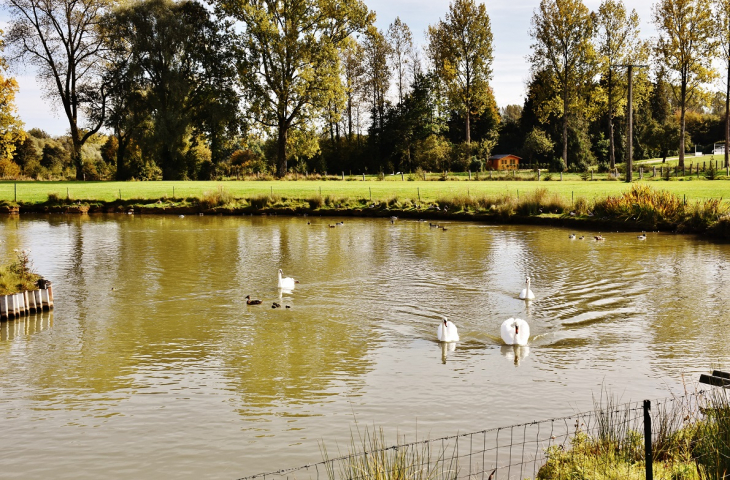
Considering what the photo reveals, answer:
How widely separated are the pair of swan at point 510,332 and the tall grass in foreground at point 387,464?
15.6 ft

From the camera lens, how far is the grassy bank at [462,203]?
1289 inches

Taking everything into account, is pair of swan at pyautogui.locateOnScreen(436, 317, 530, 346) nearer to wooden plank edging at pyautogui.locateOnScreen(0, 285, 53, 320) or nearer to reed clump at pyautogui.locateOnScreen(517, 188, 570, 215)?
wooden plank edging at pyautogui.locateOnScreen(0, 285, 53, 320)

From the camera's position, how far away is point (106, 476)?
8.77 meters

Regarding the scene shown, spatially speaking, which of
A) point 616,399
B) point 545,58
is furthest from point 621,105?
point 616,399

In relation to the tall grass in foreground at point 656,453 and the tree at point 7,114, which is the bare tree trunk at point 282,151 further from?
the tall grass in foreground at point 656,453

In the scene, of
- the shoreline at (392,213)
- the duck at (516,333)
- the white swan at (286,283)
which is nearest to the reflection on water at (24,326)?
the white swan at (286,283)

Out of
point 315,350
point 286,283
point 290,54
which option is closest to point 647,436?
point 315,350

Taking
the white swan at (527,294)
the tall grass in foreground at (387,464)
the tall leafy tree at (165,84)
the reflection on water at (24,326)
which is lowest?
the tall grass in foreground at (387,464)

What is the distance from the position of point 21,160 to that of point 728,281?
258 feet

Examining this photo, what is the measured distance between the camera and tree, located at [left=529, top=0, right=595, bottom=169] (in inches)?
2566

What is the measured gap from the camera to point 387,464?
24.0ft

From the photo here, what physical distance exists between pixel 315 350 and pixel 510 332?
13.6 ft

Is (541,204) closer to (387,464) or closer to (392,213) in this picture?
(392,213)

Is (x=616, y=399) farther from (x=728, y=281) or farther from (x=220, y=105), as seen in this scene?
(x=220, y=105)
